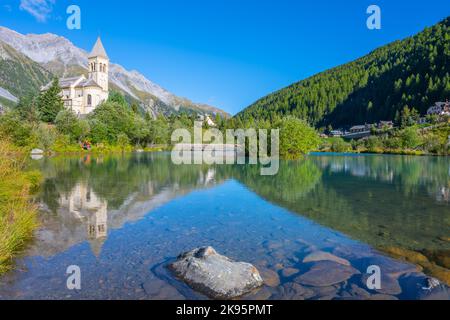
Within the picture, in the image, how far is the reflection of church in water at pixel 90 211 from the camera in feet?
35.8

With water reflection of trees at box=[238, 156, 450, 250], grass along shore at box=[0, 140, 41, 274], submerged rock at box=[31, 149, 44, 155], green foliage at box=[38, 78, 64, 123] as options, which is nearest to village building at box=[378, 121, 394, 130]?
green foliage at box=[38, 78, 64, 123]

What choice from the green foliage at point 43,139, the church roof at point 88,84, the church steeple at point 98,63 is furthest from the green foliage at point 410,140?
the church roof at point 88,84

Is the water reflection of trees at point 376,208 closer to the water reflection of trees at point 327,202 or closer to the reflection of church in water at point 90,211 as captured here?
A: the water reflection of trees at point 327,202

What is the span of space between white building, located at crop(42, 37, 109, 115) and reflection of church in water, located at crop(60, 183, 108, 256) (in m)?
89.7

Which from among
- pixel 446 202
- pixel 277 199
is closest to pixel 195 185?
pixel 277 199

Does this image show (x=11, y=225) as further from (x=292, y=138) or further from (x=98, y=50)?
(x=98, y=50)

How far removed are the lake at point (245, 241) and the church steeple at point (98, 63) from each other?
9469cm

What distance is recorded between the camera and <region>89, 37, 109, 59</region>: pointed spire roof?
10581 centimetres

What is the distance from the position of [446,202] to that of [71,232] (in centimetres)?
1883

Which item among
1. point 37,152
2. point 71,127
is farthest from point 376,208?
point 71,127

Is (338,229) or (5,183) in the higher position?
(5,183)

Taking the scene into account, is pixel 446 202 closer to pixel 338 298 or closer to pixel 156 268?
pixel 338 298

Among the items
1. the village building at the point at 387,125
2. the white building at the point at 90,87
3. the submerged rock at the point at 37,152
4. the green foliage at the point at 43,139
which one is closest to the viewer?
the submerged rock at the point at 37,152

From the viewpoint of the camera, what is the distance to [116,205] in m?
16.2
